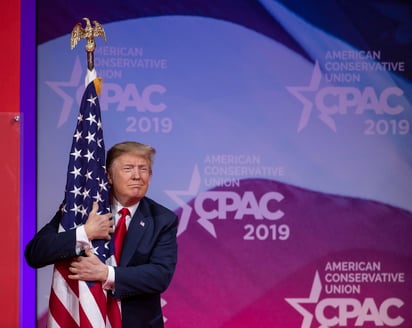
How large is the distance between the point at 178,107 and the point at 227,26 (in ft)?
1.81

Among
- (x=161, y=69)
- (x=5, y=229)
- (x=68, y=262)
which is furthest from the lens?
(x=161, y=69)

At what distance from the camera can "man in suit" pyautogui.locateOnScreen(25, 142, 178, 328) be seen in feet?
10.1

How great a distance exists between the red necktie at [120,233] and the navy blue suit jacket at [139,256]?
0.03 meters

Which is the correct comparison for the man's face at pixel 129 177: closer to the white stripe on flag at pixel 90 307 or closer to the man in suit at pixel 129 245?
the man in suit at pixel 129 245

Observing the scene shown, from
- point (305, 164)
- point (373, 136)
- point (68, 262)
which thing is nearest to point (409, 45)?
point (373, 136)

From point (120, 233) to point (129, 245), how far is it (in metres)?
0.07

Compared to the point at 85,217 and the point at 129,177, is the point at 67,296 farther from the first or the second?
the point at 129,177

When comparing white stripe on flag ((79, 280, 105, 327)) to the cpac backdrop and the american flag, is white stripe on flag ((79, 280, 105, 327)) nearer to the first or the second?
the american flag

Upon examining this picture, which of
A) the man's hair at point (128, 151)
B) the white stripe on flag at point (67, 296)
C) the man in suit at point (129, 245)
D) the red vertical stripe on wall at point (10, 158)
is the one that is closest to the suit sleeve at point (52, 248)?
the man in suit at point (129, 245)

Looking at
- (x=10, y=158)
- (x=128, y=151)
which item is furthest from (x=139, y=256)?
(x=10, y=158)

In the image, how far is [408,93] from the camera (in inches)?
176

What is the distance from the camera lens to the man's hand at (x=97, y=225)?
3090 millimetres

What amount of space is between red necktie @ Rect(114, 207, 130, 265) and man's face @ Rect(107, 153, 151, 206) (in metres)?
0.05

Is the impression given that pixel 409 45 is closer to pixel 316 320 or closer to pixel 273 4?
pixel 273 4
